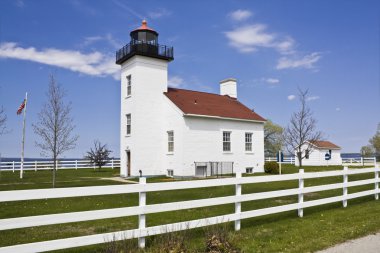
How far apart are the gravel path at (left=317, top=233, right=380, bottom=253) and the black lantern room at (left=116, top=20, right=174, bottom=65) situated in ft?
72.6

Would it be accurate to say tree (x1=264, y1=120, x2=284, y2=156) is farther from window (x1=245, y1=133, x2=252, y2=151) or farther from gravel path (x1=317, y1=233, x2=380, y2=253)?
gravel path (x1=317, y1=233, x2=380, y2=253)

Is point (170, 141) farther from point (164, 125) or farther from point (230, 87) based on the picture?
point (230, 87)

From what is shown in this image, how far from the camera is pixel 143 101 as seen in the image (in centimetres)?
2631

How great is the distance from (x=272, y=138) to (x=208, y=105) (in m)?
41.6

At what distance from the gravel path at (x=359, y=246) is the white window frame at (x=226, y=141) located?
20.5m

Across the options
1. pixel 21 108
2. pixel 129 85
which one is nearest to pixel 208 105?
pixel 129 85

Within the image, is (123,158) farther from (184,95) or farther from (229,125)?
(229,125)

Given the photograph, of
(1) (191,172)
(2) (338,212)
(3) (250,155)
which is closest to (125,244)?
(2) (338,212)

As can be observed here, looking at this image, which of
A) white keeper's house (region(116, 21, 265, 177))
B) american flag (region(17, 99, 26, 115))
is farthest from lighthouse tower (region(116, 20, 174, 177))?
american flag (region(17, 99, 26, 115))

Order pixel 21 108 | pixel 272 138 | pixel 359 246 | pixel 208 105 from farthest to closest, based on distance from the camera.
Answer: pixel 272 138 → pixel 21 108 → pixel 208 105 → pixel 359 246

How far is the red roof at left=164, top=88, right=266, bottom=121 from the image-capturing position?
1032 inches

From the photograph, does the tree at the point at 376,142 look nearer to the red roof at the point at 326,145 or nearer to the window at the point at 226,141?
the red roof at the point at 326,145

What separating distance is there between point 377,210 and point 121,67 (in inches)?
912

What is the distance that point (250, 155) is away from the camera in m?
29.5
